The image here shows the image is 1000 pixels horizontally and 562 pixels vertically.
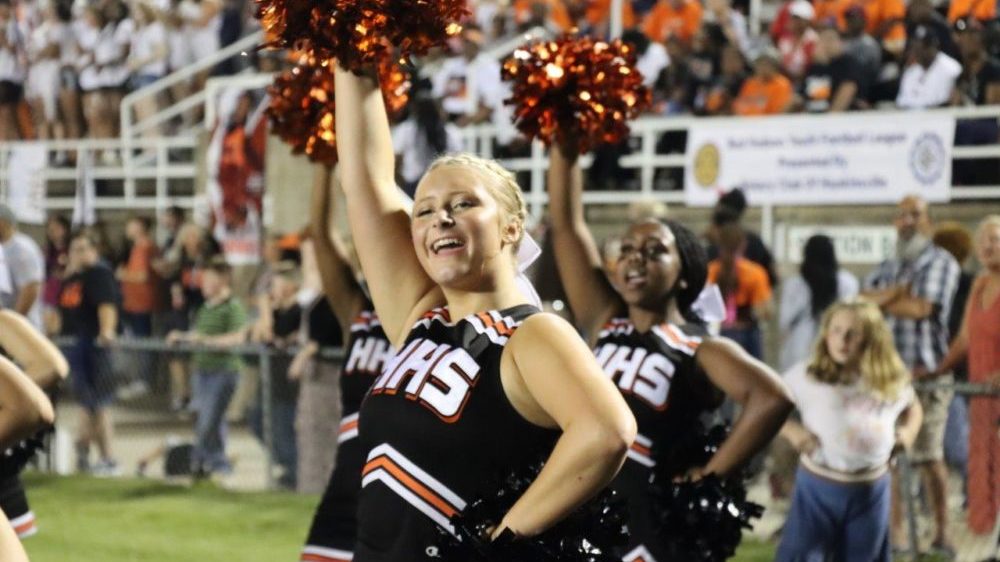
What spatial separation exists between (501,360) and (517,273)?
346 mm

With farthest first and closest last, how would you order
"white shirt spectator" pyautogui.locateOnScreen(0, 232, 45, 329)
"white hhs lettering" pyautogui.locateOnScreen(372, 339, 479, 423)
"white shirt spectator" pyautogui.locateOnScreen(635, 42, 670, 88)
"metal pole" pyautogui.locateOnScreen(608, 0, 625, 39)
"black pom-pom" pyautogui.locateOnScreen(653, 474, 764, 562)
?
"white shirt spectator" pyautogui.locateOnScreen(635, 42, 670, 88), "metal pole" pyautogui.locateOnScreen(608, 0, 625, 39), "white shirt spectator" pyautogui.locateOnScreen(0, 232, 45, 329), "black pom-pom" pyautogui.locateOnScreen(653, 474, 764, 562), "white hhs lettering" pyautogui.locateOnScreen(372, 339, 479, 423)

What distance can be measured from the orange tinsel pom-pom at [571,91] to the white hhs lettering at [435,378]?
1573mm

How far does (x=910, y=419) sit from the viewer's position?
6.36 metres

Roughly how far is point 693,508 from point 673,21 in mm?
8781

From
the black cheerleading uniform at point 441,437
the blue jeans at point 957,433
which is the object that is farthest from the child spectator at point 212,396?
the black cheerleading uniform at point 441,437

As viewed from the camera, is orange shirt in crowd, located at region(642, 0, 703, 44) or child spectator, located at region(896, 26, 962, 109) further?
orange shirt in crowd, located at region(642, 0, 703, 44)

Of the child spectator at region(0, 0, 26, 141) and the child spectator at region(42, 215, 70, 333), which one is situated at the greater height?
the child spectator at region(0, 0, 26, 141)

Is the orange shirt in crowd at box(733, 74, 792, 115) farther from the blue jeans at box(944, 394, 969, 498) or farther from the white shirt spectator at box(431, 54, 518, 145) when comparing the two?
the blue jeans at box(944, 394, 969, 498)

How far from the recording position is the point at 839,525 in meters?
5.94

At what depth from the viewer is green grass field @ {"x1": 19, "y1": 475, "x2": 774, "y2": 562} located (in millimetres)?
7965

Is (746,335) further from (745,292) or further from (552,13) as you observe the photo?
(552,13)

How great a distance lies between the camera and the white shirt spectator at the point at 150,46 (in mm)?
16609

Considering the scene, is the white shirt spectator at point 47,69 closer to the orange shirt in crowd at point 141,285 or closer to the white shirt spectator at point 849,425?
the orange shirt in crowd at point 141,285

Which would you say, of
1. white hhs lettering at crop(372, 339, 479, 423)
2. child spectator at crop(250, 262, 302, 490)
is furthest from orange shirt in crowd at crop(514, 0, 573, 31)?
white hhs lettering at crop(372, 339, 479, 423)
